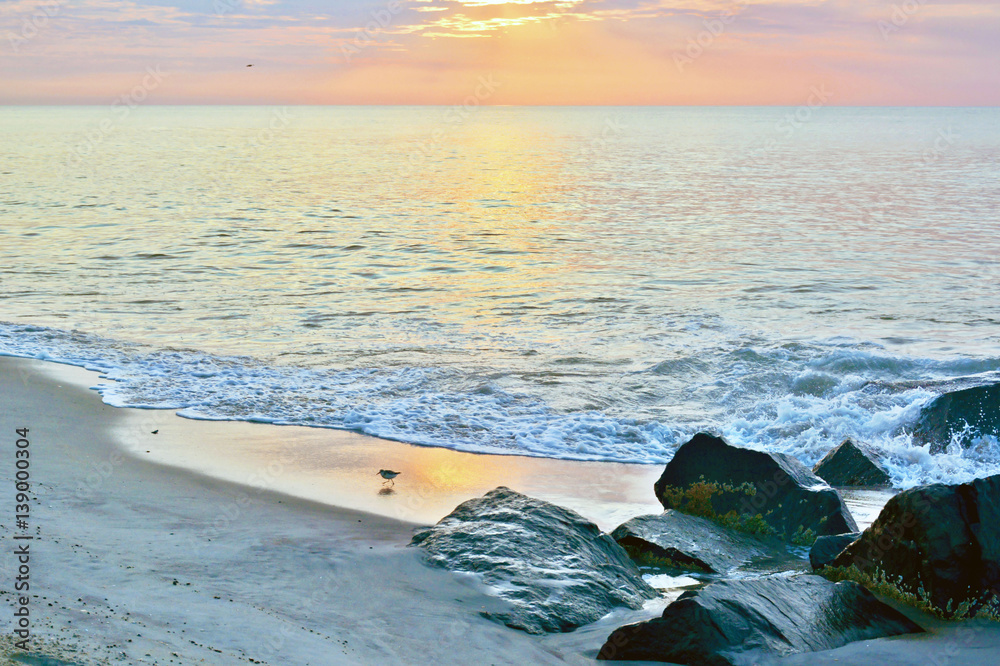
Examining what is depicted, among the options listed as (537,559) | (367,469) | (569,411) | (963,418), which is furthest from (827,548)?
(569,411)

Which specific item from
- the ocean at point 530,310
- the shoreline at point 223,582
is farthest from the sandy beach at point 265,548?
the ocean at point 530,310

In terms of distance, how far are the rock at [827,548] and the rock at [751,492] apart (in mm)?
676

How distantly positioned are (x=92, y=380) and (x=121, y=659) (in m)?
9.94

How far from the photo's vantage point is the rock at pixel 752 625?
5441 mm

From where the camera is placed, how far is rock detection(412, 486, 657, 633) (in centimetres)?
625

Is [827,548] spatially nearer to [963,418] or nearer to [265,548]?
[265,548]

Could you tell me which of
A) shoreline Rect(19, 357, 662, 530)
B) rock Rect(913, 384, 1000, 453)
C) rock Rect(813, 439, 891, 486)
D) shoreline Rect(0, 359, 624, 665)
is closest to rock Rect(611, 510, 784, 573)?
shoreline Rect(19, 357, 662, 530)

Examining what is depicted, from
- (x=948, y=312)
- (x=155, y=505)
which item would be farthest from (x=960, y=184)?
(x=155, y=505)

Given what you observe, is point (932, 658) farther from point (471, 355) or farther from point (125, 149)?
point (125, 149)

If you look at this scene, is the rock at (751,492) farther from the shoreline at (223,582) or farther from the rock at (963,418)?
the rock at (963,418)

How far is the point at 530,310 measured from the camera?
20281 mm

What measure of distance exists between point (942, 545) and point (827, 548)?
977 millimetres

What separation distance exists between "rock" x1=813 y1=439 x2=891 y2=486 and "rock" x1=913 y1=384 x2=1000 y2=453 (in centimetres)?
154

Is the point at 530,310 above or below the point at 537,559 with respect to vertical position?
below
